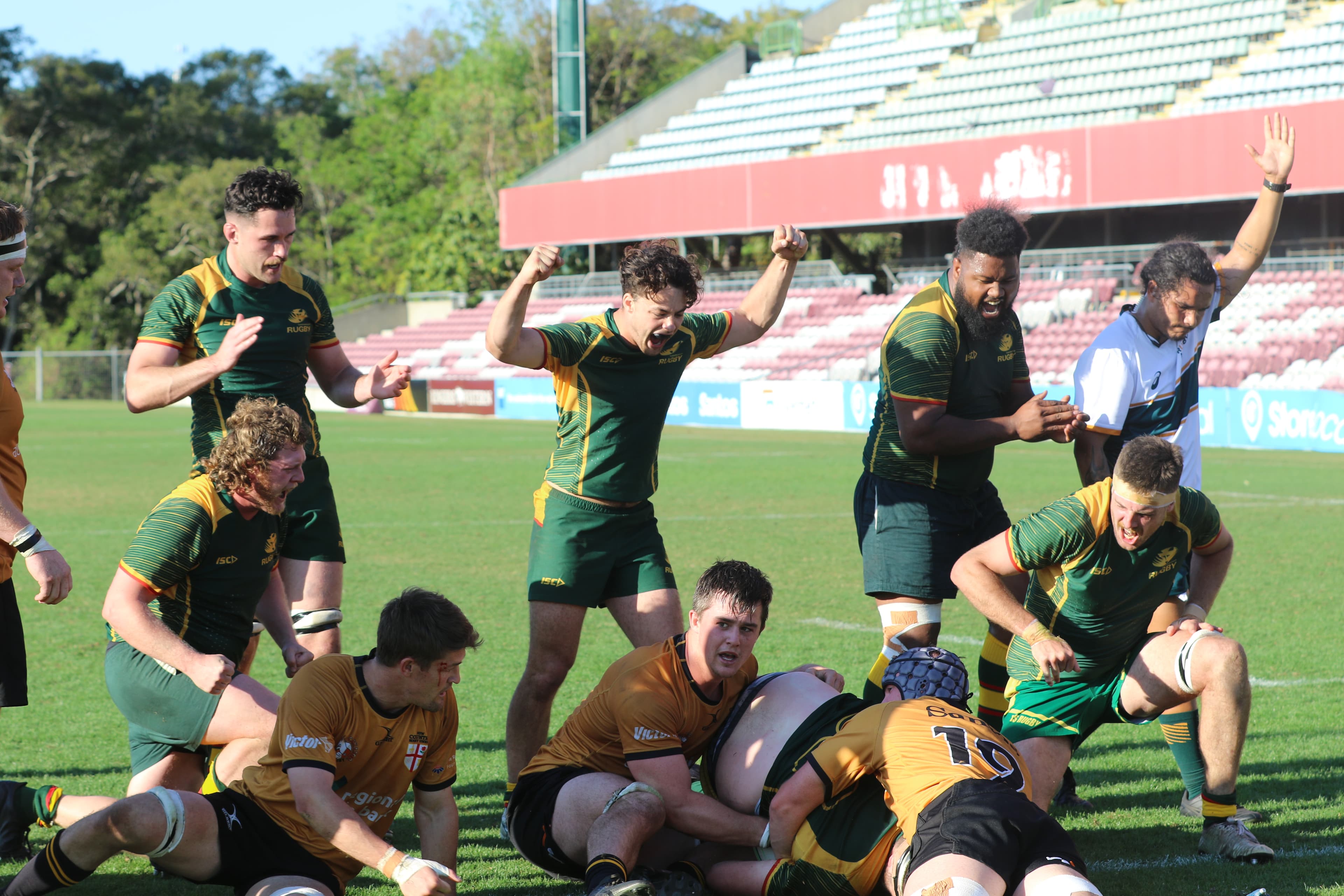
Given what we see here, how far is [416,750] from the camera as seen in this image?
4156 millimetres

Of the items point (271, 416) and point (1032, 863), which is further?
point (271, 416)

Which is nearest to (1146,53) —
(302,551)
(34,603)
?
(34,603)

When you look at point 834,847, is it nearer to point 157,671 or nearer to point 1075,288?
point 157,671

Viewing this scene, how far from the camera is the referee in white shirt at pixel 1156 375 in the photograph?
17.6 feet

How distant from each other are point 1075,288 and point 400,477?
16.9 meters

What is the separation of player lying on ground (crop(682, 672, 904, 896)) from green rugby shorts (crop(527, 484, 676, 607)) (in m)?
0.84

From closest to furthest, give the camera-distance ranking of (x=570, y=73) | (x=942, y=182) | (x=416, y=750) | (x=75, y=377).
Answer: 1. (x=416, y=750)
2. (x=942, y=182)
3. (x=570, y=73)
4. (x=75, y=377)

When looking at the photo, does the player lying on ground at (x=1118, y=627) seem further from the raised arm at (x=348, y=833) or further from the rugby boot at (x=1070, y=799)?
the raised arm at (x=348, y=833)

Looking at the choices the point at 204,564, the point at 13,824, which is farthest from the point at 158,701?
the point at 13,824

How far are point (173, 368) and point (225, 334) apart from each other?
0.33 metres

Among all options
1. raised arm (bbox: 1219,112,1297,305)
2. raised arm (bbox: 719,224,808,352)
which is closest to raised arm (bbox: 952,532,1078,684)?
raised arm (bbox: 719,224,808,352)

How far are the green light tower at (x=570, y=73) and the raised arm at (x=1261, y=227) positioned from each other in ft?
142

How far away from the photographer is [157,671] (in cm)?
452

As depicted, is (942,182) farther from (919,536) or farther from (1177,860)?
(1177,860)
